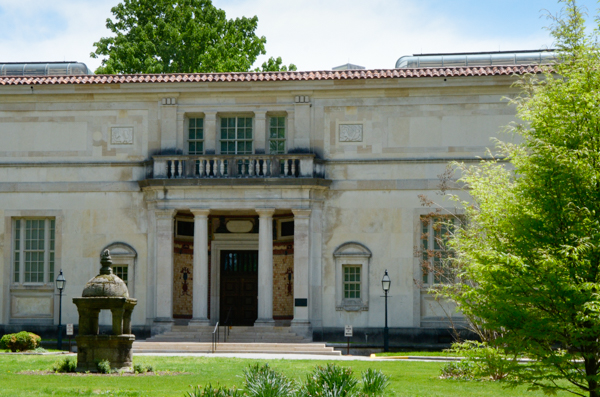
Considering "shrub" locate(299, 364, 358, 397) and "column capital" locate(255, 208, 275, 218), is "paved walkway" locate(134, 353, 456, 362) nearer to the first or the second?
"column capital" locate(255, 208, 275, 218)

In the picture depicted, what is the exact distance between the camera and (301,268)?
31.6 m

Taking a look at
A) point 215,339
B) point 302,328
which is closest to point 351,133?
point 302,328

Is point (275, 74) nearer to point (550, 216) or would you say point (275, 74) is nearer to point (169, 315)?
point (169, 315)

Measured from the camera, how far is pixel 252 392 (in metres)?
11.8

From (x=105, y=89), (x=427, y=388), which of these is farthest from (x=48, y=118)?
(x=427, y=388)

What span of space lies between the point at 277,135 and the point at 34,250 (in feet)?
34.0

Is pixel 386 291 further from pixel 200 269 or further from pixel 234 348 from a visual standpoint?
pixel 200 269

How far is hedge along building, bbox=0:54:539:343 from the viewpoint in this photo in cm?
3198

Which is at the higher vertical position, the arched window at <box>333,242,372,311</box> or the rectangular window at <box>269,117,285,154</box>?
the rectangular window at <box>269,117,285,154</box>

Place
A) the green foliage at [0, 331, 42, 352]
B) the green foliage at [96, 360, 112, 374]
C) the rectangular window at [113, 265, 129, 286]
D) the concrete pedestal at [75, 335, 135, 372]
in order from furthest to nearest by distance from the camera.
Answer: the rectangular window at [113, 265, 129, 286] < the green foliage at [0, 331, 42, 352] < the concrete pedestal at [75, 335, 135, 372] < the green foliage at [96, 360, 112, 374]

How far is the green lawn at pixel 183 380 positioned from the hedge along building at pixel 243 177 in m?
8.03

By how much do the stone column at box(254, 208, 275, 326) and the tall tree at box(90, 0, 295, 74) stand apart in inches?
707

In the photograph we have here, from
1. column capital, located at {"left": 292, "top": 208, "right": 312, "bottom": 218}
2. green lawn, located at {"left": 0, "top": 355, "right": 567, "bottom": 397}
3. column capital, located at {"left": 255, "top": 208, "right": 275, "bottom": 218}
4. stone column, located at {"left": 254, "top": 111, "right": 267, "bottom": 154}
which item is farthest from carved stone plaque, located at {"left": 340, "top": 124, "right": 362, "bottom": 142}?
green lawn, located at {"left": 0, "top": 355, "right": 567, "bottom": 397}

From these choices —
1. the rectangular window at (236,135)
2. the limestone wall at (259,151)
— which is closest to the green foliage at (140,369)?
the limestone wall at (259,151)
